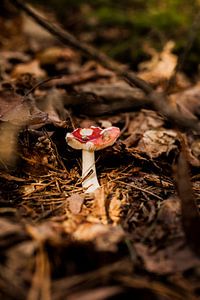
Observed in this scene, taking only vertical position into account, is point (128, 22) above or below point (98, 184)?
above

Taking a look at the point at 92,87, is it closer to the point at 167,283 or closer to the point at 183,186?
the point at 183,186

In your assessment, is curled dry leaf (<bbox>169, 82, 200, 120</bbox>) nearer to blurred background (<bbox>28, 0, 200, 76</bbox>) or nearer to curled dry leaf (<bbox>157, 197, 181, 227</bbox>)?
blurred background (<bbox>28, 0, 200, 76</bbox>)

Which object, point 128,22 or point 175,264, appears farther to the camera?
point 128,22

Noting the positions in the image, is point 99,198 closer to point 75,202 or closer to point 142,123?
point 75,202

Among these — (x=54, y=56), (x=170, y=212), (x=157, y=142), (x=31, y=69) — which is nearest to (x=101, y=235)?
(x=170, y=212)

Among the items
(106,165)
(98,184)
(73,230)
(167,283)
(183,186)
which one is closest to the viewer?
(167,283)

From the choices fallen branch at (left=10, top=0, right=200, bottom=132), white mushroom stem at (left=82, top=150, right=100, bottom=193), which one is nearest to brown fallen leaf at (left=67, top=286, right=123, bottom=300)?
fallen branch at (left=10, top=0, right=200, bottom=132)

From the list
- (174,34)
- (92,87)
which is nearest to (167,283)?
(92,87)

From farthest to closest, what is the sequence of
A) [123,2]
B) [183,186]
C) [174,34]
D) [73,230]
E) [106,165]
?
[123,2], [174,34], [106,165], [183,186], [73,230]

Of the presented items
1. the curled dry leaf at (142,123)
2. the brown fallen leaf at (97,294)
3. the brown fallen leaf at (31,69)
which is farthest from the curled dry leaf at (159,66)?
the brown fallen leaf at (97,294)
